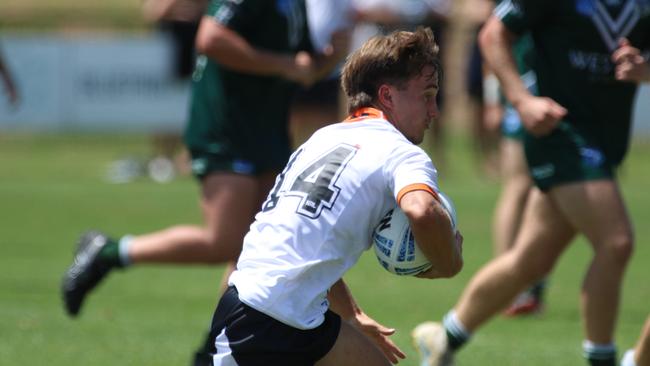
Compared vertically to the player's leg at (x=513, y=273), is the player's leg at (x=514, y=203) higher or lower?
lower

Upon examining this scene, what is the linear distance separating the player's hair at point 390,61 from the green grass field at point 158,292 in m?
2.84

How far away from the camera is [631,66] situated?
5.96 m

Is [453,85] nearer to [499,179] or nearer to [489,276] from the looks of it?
[499,179]

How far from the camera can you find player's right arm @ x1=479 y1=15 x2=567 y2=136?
619 centimetres

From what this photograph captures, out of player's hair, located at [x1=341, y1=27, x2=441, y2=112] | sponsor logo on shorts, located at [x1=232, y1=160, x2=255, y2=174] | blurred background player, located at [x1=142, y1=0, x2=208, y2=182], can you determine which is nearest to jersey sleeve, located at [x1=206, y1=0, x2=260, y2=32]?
sponsor logo on shorts, located at [x1=232, y1=160, x2=255, y2=174]

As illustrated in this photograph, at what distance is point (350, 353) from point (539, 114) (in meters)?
2.13

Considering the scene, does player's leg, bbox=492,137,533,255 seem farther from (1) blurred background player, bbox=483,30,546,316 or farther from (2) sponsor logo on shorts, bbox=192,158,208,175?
(2) sponsor logo on shorts, bbox=192,158,208,175

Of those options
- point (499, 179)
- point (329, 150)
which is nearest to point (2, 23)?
point (499, 179)

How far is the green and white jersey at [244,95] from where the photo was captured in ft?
22.9

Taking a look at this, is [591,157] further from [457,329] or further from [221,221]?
[221,221]

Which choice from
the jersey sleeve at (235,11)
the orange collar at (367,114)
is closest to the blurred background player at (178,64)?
the jersey sleeve at (235,11)

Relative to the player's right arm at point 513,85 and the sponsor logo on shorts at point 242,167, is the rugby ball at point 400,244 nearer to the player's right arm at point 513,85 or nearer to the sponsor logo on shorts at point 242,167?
the player's right arm at point 513,85

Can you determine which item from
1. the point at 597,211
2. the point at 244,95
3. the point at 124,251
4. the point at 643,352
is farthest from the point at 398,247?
the point at 124,251

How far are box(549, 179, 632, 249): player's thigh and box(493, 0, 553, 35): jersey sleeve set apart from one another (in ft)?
2.52
